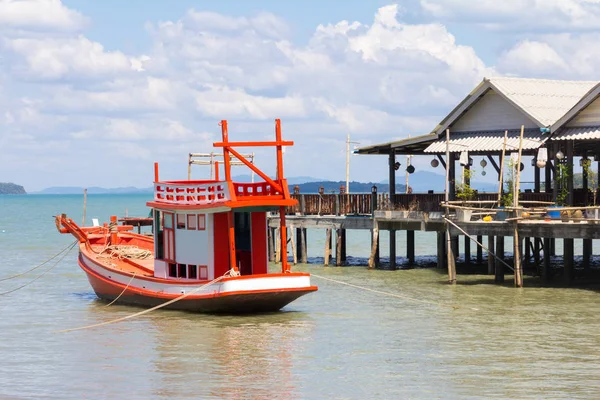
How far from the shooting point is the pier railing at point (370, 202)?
133 ft

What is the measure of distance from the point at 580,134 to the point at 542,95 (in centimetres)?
451

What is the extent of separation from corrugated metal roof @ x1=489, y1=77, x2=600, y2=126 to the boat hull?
1343 centimetres

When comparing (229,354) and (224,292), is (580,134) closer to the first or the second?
(224,292)

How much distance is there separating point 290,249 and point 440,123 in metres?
13.1

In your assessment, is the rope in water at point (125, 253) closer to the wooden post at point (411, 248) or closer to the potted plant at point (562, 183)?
the wooden post at point (411, 248)

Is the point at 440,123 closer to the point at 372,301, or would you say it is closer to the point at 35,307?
the point at 372,301

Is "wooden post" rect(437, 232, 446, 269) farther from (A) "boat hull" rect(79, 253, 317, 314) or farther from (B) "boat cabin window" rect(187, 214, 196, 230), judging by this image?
(B) "boat cabin window" rect(187, 214, 196, 230)

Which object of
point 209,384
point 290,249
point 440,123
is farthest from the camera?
point 290,249

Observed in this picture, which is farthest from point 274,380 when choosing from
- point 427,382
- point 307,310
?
point 307,310

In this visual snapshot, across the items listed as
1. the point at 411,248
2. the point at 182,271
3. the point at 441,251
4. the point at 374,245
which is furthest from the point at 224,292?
the point at 411,248

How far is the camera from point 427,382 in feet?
69.2

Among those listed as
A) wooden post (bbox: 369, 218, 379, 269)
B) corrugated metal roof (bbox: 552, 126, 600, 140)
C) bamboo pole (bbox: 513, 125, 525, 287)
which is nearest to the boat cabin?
bamboo pole (bbox: 513, 125, 525, 287)

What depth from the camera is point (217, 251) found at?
97.9 ft

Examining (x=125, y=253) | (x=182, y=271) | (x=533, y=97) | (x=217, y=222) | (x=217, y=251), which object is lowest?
(x=182, y=271)
